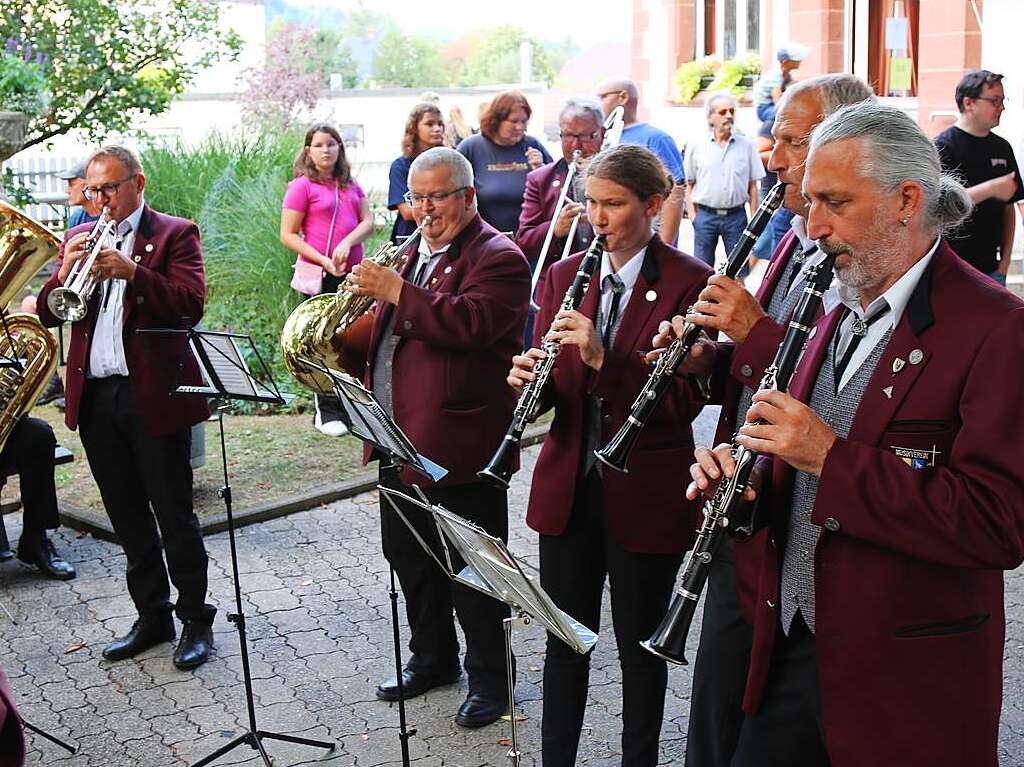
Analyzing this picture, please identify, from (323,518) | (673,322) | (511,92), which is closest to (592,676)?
(673,322)

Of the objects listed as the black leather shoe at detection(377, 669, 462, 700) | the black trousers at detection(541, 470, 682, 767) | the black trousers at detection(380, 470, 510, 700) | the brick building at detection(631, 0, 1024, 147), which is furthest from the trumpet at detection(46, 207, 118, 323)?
the brick building at detection(631, 0, 1024, 147)

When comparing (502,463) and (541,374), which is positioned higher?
(541,374)

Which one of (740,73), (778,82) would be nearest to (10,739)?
(778,82)

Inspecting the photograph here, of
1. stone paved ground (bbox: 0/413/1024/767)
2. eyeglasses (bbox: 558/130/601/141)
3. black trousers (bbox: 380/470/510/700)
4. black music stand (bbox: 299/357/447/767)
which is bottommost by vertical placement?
stone paved ground (bbox: 0/413/1024/767)

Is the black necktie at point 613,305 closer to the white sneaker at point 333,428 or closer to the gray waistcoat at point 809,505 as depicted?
the gray waistcoat at point 809,505

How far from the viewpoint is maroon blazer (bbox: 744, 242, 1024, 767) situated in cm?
263

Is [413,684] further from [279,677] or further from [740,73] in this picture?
[740,73]

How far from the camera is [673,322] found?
3654 millimetres

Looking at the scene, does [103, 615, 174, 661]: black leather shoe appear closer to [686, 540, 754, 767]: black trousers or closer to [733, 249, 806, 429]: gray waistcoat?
[686, 540, 754, 767]: black trousers

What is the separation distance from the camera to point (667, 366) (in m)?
3.67

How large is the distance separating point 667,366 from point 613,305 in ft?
1.88

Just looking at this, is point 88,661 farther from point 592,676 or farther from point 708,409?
point 708,409

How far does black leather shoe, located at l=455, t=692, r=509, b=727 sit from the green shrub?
5.43m

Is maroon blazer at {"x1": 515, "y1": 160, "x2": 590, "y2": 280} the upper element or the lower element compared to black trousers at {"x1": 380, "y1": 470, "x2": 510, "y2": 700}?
upper
